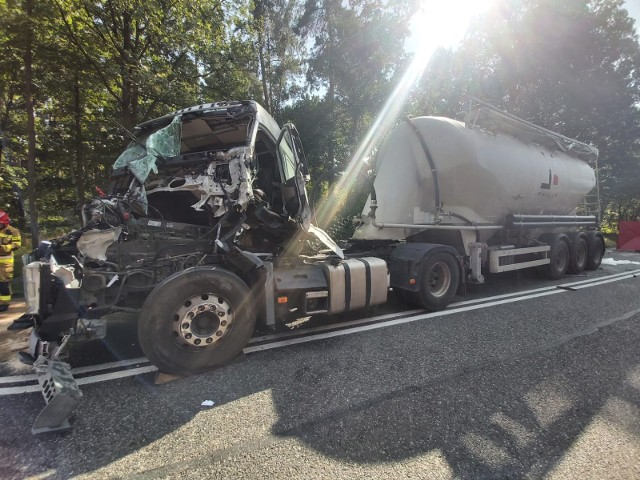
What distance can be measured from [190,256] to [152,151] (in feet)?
4.05

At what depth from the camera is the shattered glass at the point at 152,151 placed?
3807 millimetres

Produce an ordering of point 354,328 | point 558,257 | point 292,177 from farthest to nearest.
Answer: point 558,257
point 354,328
point 292,177

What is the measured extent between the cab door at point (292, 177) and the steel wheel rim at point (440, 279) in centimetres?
238

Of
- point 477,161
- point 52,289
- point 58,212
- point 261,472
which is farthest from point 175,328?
point 58,212

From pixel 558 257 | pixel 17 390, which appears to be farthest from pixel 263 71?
pixel 17 390

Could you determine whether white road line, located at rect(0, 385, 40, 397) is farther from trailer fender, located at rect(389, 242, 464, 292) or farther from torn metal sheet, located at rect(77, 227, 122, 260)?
trailer fender, located at rect(389, 242, 464, 292)

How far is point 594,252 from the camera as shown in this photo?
967cm

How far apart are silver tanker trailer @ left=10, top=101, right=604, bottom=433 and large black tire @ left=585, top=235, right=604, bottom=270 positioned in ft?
10.9

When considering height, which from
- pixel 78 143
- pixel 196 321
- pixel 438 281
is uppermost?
pixel 78 143

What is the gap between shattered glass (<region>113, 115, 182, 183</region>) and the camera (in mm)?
3807

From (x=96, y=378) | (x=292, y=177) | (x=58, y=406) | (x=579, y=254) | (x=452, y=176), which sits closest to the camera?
(x=58, y=406)

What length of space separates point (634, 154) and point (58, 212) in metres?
32.1

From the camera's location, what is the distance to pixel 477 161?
6.28 m

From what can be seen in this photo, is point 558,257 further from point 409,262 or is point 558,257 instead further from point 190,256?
point 190,256
